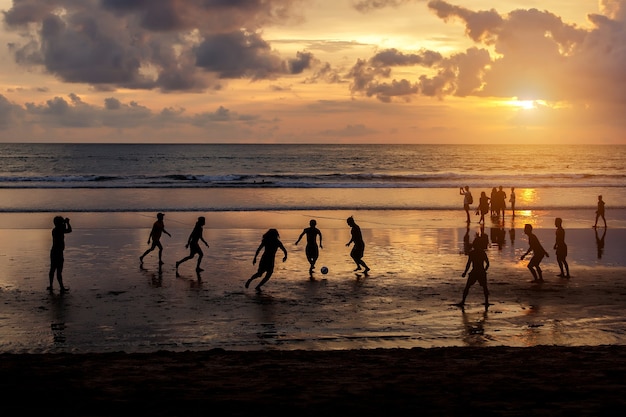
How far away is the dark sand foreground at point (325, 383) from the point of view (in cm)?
771

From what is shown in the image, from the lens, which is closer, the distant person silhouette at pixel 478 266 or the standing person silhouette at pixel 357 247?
the distant person silhouette at pixel 478 266

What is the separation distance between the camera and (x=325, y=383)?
8727 mm

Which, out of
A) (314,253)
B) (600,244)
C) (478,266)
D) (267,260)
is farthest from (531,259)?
(600,244)

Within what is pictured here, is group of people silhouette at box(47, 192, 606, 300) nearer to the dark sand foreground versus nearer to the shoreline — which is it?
the shoreline

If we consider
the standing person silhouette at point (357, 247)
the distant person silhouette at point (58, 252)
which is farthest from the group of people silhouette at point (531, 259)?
the distant person silhouette at point (58, 252)

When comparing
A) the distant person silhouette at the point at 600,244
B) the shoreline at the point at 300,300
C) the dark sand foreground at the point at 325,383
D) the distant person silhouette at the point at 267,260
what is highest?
the distant person silhouette at the point at 267,260

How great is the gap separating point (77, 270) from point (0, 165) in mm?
97803

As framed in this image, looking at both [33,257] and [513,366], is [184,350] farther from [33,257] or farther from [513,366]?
[33,257]

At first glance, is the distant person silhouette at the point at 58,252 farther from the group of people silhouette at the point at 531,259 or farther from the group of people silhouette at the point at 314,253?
the group of people silhouette at the point at 531,259

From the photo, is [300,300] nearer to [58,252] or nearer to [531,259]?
[58,252]

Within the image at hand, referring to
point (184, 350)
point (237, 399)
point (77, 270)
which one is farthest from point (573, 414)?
point (77, 270)

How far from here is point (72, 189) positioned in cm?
5578

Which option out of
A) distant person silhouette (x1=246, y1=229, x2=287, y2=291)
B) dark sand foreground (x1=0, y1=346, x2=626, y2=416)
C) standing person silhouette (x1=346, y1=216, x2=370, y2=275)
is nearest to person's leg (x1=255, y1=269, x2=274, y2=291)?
distant person silhouette (x1=246, y1=229, x2=287, y2=291)

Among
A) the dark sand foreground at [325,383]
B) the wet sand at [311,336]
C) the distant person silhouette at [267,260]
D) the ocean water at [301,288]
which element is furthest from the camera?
the distant person silhouette at [267,260]
